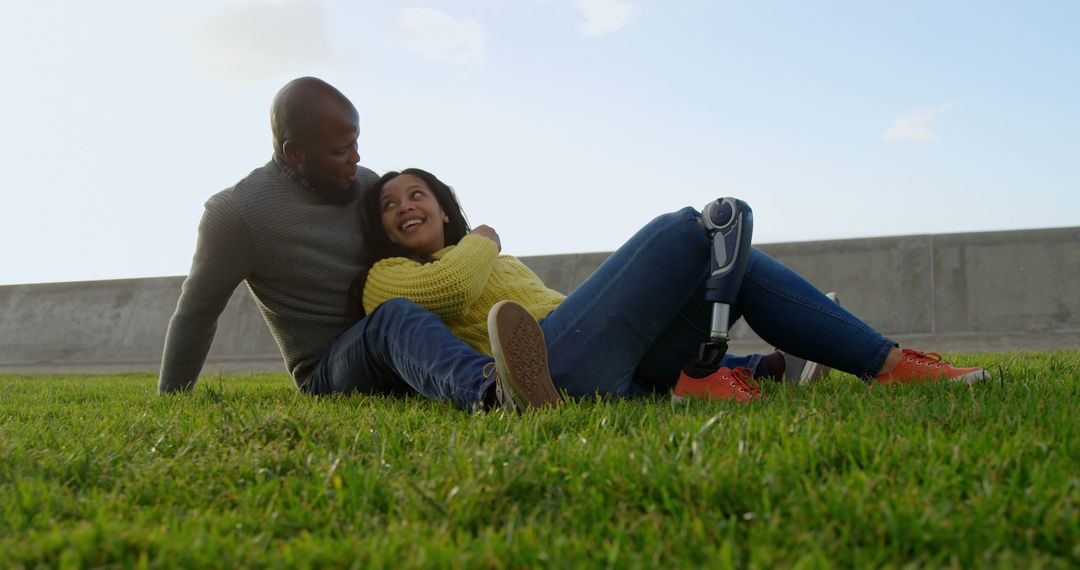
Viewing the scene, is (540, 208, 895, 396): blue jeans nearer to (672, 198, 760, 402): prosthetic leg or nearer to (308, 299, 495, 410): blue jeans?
(672, 198, 760, 402): prosthetic leg

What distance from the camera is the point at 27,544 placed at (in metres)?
1.46

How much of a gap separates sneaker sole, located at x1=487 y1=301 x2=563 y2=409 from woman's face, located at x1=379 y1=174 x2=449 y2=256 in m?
1.11

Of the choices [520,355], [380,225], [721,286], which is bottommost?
[520,355]

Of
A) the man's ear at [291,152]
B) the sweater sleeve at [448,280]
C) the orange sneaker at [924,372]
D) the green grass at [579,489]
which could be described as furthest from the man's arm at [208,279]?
the orange sneaker at [924,372]

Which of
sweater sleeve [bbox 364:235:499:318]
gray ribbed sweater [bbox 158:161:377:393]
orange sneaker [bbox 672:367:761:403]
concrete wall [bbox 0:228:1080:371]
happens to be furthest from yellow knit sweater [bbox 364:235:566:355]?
concrete wall [bbox 0:228:1080:371]

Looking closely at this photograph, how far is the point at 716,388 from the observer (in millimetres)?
2648

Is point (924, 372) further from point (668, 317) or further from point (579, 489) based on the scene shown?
point (579, 489)

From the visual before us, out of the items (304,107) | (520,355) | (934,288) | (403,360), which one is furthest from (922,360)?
(934,288)

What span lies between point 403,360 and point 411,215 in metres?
0.76

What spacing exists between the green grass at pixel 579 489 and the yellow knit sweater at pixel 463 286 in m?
0.71

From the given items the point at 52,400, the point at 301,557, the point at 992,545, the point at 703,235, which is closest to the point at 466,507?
the point at 301,557

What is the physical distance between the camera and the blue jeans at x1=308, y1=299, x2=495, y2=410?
2.68 meters

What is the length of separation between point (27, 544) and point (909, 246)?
8.53m

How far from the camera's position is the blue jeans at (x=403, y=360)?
268 centimetres
